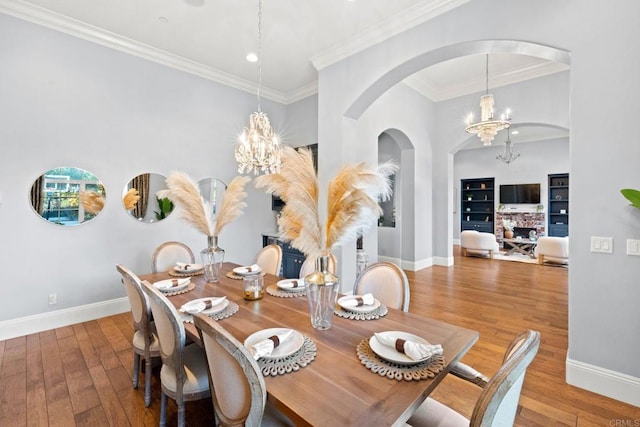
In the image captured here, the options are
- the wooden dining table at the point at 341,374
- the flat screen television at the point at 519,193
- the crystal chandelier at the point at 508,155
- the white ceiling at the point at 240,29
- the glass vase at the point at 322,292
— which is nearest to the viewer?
the wooden dining table at the point at 341,374

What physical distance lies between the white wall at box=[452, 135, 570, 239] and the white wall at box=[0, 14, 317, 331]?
885 cm

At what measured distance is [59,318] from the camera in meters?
3.27

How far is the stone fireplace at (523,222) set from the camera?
9.34 meters

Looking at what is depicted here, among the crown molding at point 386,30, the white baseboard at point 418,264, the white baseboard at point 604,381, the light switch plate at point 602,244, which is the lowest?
the white baseboard at point 604,381

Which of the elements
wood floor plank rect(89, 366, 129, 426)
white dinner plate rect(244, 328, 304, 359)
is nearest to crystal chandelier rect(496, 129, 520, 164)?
white dinner plate rect(244, 328, 304, 359)

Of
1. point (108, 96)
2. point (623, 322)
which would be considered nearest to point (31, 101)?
point (108, 96)

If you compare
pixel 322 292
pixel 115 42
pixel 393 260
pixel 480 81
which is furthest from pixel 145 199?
pixel 480 81

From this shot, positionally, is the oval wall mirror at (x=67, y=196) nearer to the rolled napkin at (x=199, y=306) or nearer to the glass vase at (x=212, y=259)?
the glass vase at (x=212, y=259)

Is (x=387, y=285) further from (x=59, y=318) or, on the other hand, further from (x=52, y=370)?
(x=59, y=318)

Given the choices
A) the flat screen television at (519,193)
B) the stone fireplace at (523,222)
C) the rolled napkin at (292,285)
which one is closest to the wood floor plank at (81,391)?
the rolled napkin at (292,285)

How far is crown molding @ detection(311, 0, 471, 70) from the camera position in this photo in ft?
9.45

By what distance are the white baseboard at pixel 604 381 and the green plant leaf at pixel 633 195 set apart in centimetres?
125

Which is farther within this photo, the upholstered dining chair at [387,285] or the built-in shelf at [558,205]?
the built-in shelf at [558,205]

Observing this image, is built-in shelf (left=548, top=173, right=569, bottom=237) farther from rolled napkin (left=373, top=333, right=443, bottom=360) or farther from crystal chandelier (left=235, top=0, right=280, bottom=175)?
rolled napkin (left=373, top=333, right=443, bottom=360)
